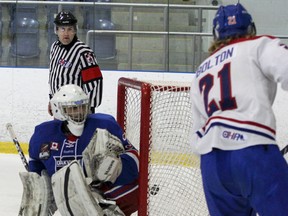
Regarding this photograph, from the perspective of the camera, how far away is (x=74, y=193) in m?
2.65

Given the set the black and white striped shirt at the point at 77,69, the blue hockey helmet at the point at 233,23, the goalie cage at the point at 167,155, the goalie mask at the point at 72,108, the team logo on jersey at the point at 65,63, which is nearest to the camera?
the blue hockey helmet at the point at 233,23

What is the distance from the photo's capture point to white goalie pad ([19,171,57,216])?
282 centimetres

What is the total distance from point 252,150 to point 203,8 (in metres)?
4.03

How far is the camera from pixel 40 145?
113 inches

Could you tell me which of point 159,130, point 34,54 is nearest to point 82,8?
point 34,54

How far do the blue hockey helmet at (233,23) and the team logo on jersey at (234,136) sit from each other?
257 mm

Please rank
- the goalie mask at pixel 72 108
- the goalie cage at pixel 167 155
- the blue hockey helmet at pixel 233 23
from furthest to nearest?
the goalie cage at pixel 167 155
the goalie mask at pixel 72 108
the blue hockey helmet at pixel 233 23

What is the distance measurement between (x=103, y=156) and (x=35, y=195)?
30 centimetres

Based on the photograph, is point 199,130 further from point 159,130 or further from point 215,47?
point 159,130

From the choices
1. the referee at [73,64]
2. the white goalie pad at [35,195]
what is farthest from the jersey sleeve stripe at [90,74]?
the white goalie pad at [35,195]

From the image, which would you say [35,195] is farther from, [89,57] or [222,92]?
[89,57]

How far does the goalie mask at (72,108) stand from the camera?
2818 mm

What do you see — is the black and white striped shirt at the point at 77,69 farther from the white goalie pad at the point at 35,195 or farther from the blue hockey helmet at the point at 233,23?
the blue hockey helmet at the point at 233,23

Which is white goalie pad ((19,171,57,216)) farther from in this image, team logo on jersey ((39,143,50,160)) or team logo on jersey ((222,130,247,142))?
team logo on jersey ((222,130,247,142))
